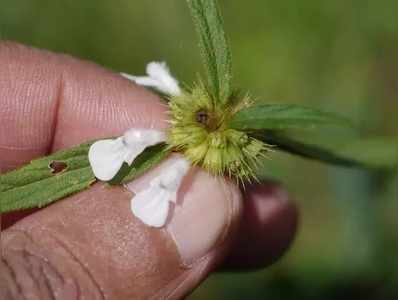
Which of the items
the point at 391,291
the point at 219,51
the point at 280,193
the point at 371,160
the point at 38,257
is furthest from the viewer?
the point at 391,291

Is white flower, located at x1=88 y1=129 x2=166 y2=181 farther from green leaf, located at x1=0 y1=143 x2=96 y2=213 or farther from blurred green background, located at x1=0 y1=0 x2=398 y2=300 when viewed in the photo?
blurred green background, located at x1=0 y1=0 x2=398 y2=300

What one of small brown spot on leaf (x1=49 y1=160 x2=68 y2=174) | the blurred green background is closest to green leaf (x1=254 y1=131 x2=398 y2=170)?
small brown spot on leaf (x1=49 y1=160 x2=68 y2=174)

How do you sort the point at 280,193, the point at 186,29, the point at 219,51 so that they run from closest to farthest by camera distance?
1. the point at 219,51
2. the point at 280,193
3. the point at 186,29

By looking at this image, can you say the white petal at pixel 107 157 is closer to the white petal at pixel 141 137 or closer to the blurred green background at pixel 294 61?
the white petal at pixel 141 137

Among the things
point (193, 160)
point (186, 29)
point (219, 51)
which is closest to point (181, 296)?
point (193, 160)

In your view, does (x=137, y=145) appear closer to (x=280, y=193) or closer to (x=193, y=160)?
(x=193, y=160)

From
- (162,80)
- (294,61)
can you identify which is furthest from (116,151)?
(294,61)

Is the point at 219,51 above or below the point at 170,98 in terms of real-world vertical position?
above

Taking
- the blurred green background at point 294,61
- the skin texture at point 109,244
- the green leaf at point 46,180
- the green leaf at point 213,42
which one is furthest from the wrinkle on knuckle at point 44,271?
the blurred green background at point 294,61
